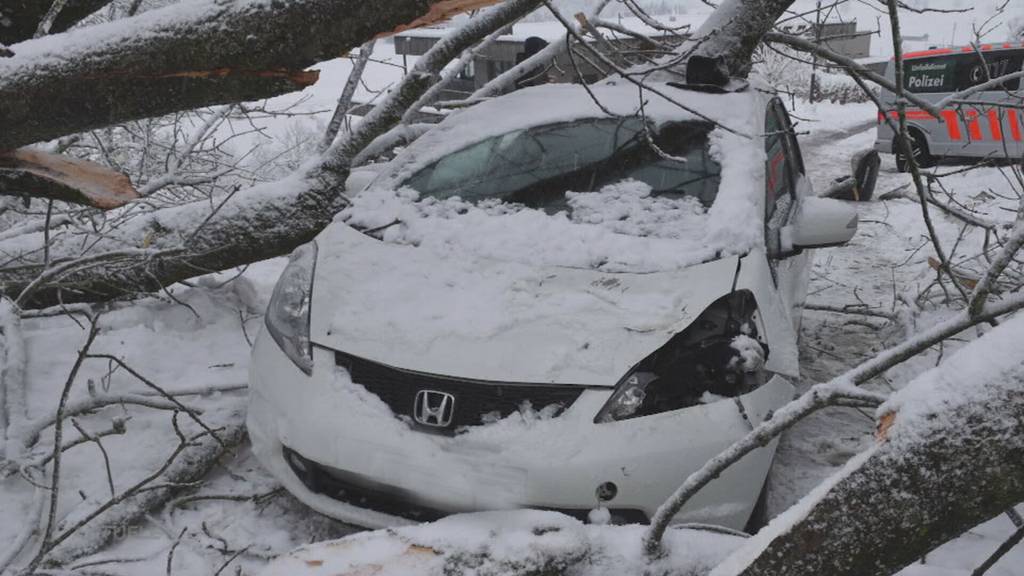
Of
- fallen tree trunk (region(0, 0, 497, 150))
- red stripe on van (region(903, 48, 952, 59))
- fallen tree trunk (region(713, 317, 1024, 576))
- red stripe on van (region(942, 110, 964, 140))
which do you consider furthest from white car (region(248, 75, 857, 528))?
red stripe on van (region(903, 48, 952, 59))

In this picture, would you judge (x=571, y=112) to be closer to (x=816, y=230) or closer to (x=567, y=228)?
(x=567, y=228)

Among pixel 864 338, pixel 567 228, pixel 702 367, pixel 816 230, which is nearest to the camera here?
pixel 702 367

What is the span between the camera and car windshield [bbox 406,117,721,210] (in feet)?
10.8

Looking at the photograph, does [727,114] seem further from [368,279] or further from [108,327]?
[108,327]

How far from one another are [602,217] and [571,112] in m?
0.80

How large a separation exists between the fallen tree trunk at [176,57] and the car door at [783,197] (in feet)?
6.90

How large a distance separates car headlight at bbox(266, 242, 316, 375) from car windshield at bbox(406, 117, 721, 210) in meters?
0.62

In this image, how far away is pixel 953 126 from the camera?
1174 centimetres

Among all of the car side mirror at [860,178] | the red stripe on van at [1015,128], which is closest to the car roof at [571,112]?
the car side mirror at [860,178]

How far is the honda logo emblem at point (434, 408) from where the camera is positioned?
244cm

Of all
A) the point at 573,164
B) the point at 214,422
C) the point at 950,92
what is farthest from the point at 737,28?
the point at 950,92

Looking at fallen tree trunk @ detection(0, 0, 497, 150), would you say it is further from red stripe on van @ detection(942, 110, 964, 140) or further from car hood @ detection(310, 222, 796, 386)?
red stripe on van @ detection(942, 110, 964, 140)

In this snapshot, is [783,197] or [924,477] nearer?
[924,477]

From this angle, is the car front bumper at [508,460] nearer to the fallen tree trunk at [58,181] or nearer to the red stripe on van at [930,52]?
the fallen tree trunk at [58,181]
